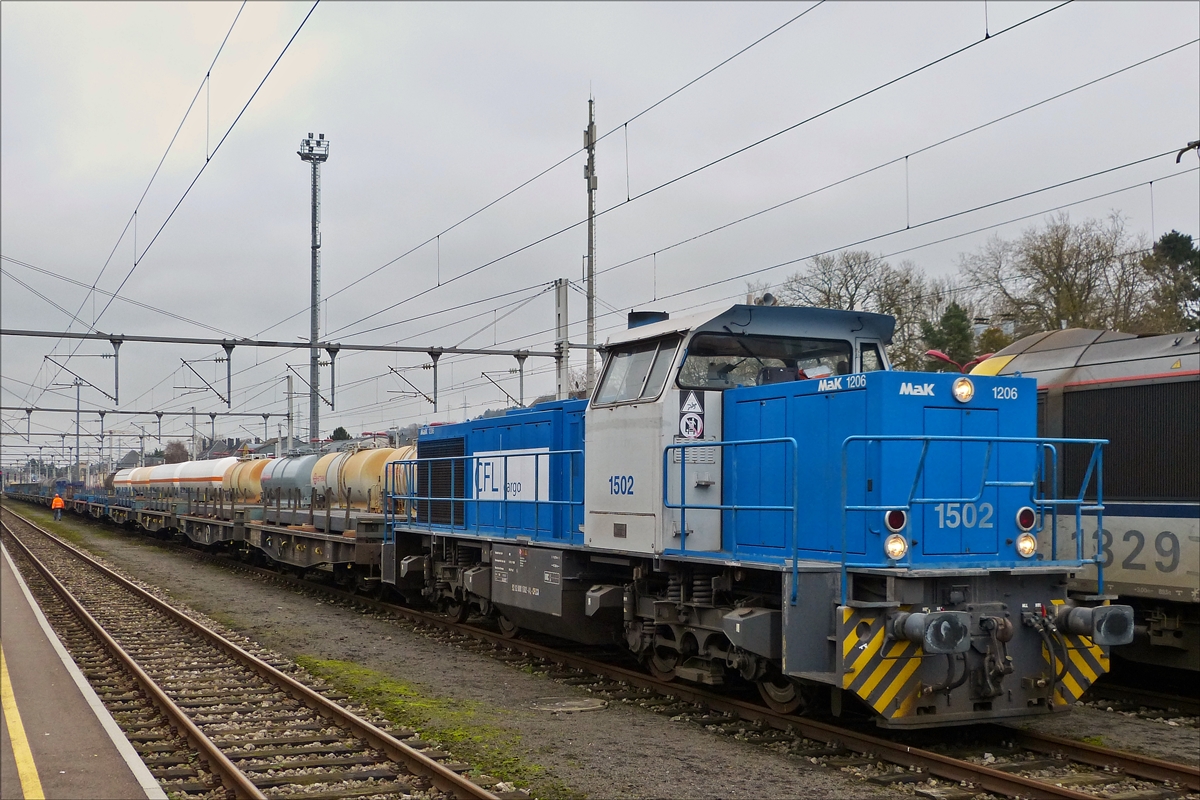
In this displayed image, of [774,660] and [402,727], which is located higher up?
[774,660]

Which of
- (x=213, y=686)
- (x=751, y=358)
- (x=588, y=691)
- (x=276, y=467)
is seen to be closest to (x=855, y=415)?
(x=751, y=358)

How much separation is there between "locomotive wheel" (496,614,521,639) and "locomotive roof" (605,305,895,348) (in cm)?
483

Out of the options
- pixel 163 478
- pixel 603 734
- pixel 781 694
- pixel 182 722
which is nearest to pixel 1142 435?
pixel 781 694

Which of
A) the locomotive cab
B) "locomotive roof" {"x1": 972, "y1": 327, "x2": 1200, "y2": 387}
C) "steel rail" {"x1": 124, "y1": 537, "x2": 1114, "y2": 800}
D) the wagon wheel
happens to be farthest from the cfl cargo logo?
the wagon wheel

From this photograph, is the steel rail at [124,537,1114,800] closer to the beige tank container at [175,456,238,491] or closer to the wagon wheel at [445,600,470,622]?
the wagon wheel at [445,600,470,622]

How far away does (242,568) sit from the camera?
23.9 m

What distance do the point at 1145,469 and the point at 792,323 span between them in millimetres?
3983

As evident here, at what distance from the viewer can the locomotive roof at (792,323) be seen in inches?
340

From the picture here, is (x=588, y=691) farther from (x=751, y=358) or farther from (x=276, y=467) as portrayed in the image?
(x=276, y=467)

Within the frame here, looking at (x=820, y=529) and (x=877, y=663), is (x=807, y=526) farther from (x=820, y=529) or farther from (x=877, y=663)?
(x=877, y=663)

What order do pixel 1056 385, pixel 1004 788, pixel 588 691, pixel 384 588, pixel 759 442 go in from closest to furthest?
1. pixel 1004 788
2. pixel 759 442
3. pixel 588 691
4. pixel 1056 385
5. pixel 384 588

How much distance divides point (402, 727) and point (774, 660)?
297cm

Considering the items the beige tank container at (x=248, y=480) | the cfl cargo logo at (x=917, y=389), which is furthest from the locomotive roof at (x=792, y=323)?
the beige tank container at (x=248, y=480)

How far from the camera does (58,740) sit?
24.3ft
